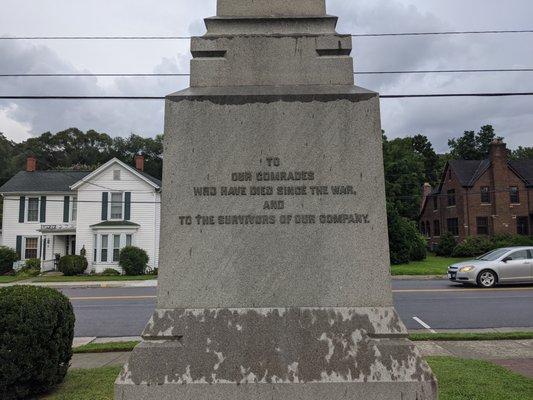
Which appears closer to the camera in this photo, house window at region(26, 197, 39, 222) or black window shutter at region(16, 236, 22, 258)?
black window shutter at region(16, 236, 22, 258)

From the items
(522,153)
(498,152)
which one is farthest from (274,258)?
(522,153)

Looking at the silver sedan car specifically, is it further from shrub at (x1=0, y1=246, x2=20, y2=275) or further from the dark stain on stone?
shrub at (x1=0, y1=246, x2=20, y2=275)

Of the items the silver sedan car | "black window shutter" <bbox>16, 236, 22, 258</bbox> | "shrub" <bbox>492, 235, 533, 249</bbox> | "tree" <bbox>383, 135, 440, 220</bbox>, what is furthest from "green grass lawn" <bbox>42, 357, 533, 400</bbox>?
"tree" <bbox>383, 135, 440, 220</bbox>

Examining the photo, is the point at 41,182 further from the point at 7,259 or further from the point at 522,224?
the point at 522,224

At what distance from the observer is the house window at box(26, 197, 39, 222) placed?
116 ft

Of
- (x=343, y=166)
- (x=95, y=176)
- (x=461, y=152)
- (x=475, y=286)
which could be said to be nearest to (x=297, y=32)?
(x=343, y=166)

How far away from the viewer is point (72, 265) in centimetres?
3072

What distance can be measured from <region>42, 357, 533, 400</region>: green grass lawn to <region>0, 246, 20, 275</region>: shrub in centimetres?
3164

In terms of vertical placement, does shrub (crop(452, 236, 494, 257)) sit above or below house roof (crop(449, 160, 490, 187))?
below

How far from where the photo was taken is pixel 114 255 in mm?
32656

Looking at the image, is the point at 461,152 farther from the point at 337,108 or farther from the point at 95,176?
the point at 337,108

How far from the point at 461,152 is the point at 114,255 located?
70.4m

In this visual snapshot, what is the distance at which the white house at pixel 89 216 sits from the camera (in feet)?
107

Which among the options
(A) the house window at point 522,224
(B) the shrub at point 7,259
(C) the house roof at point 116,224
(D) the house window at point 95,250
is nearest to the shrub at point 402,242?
(A) the house window at point 522,224
